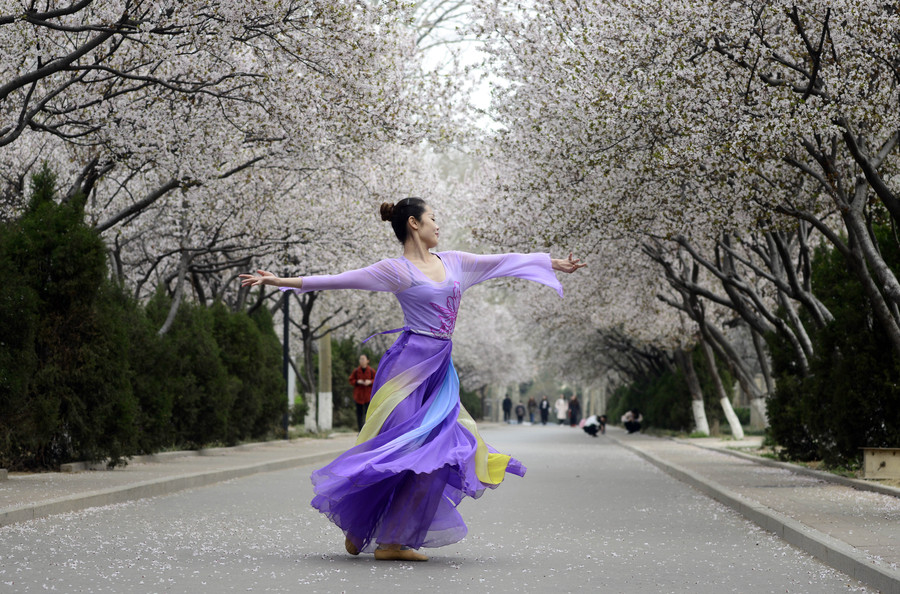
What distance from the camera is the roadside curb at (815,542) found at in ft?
21.5

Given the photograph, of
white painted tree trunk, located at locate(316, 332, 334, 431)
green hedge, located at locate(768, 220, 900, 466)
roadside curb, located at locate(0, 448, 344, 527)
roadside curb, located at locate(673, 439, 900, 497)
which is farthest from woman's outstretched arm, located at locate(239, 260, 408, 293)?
white painted tree trunk, located at locate(316, 332, 334, 431)

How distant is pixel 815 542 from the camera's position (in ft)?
26.5

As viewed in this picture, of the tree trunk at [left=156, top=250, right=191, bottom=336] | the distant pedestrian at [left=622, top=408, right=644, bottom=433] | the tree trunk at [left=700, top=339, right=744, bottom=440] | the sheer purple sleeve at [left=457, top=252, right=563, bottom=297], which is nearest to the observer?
the sheer purple sleeve at [left=457, top=252, right=563, bottom=297]

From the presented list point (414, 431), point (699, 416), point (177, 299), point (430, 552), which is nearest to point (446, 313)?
point (414, 431)

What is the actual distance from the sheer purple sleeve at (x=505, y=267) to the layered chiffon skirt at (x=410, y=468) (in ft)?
2.05

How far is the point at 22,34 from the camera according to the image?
1325cm

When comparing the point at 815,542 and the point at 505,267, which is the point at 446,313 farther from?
the point at 815,542

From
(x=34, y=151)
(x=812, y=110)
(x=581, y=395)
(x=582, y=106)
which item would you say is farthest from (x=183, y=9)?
(x=581, y=395)

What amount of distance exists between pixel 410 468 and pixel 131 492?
250 inches

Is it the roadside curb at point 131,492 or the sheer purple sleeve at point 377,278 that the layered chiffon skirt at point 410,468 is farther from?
the roadside curb at point 131,492

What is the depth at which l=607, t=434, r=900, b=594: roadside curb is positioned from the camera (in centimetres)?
654

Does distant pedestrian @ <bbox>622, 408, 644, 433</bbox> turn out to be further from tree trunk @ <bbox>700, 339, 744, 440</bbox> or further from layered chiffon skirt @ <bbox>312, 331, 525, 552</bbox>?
layered chiffon skirt @ <bbox>312, 331, 525, 552</bbox>

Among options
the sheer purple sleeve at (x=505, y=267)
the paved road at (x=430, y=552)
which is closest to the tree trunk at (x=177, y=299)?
the paved road at (x=430, y=552)

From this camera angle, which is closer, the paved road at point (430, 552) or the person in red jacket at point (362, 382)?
the paved road at point (430, 552)
